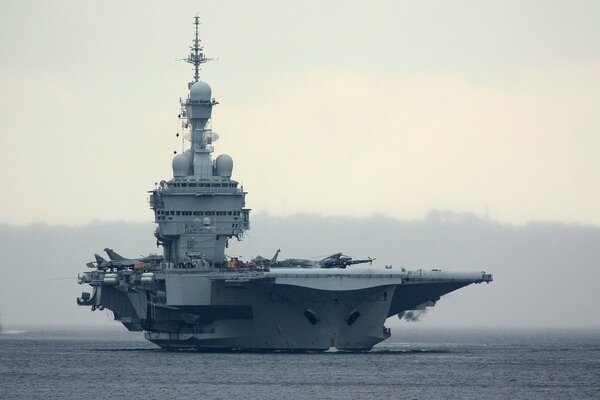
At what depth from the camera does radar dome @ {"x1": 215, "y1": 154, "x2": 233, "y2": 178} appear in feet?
214

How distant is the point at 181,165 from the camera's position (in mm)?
65250

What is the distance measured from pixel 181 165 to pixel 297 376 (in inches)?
807

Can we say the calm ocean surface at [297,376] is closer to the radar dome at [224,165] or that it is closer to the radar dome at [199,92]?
the radar dome at [224,165]

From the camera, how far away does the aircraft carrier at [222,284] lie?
173 ft

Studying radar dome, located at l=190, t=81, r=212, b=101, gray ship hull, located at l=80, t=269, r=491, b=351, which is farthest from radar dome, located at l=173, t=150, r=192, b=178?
gray ship hull, located at l=80, t=269, r=491, b=351

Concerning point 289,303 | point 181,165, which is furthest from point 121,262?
point 289,303

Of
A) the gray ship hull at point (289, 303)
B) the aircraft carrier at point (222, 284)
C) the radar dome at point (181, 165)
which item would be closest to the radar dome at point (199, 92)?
the aircraft carrier at point (222, 284)

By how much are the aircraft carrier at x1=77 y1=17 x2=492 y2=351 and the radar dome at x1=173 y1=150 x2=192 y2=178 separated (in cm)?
5

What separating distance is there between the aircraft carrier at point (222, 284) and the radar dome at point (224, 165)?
0.16ft

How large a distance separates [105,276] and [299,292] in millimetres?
12237

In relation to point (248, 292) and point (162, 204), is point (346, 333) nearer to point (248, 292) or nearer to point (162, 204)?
point (248, 292)

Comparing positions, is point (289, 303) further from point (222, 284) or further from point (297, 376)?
point (297, 376)

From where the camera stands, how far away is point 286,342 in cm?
5566

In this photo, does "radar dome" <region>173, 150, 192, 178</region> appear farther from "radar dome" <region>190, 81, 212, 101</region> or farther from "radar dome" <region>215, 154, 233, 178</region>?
"radar dome" <region>190, 81, 212, 101</region>
